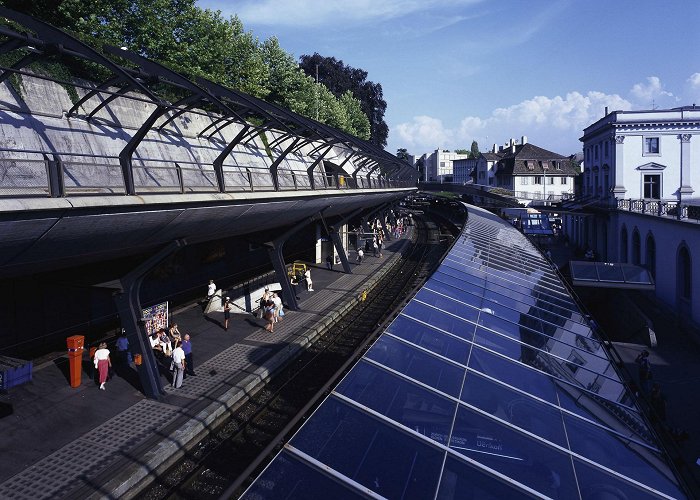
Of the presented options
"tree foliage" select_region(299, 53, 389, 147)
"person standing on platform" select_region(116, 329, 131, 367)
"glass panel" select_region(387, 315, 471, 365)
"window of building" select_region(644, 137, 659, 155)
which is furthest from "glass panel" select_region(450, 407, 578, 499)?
"tree foliage" select_region(299, 53, 389, 147)

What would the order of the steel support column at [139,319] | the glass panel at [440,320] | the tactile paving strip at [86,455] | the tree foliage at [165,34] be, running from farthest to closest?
the tree foliage at [165,34]
the steel support column at [139,319]
the tactile paving strip at [86,455]
the glass panel at [440,320]

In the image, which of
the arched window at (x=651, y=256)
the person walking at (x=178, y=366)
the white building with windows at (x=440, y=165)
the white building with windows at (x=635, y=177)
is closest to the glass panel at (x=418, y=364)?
the person walking at (x=178, y=366)

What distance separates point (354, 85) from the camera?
268 ft

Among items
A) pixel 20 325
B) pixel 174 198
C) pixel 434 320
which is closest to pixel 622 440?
pixel 434 320

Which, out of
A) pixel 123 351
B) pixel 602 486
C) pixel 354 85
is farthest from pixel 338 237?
pixel 354 85

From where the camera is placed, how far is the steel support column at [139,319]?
11805mm

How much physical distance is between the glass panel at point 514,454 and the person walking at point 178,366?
9221 mm

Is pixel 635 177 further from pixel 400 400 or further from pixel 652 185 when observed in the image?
pixel 400 400

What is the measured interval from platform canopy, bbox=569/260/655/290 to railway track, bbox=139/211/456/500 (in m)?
10.1

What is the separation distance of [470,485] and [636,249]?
116 feet

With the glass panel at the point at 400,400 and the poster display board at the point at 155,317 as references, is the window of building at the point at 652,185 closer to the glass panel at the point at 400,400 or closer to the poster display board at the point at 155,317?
the poster display board at the point at 155,317

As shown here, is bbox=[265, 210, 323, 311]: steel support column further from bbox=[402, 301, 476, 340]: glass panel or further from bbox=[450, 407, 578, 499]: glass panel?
bbox=[450, 407, 578, 499]: glass panel

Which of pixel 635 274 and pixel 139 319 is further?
pixel 635 274

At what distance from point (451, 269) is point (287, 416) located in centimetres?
511
